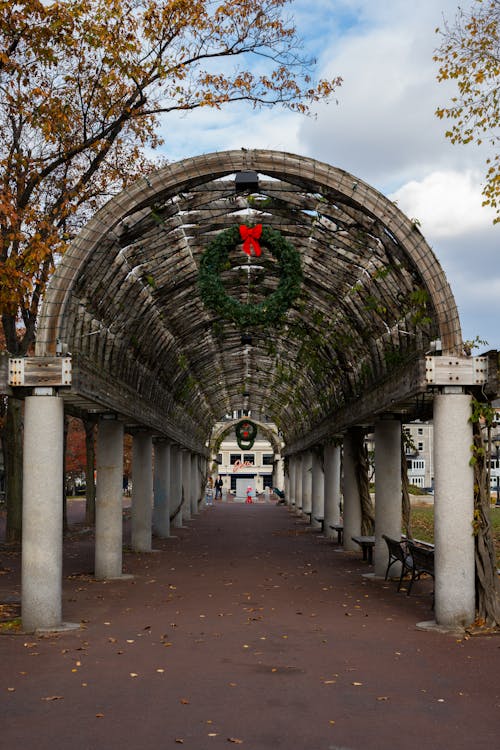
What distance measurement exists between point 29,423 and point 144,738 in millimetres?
6312

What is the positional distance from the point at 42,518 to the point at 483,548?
19.5ft

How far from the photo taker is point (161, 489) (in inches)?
1196

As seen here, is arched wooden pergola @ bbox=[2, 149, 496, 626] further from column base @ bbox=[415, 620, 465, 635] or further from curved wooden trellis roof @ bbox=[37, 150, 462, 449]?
column base @ bbox=[415, 620, 465, 635]

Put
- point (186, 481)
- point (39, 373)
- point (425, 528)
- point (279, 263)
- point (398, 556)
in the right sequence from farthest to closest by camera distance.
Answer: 1. point (186, 481)
2. point (425, 528)
3. point (398, 556)
4. point (279, 263)
5. point (39, 373)

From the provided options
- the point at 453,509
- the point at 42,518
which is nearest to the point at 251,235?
the point at 453,509

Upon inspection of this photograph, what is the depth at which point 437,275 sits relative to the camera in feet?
43.7

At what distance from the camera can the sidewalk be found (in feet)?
24.4

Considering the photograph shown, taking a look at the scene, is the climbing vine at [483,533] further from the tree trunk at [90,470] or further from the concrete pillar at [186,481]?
the concrete pillar at [186,481]

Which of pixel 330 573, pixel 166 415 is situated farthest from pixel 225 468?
pixel 330 573

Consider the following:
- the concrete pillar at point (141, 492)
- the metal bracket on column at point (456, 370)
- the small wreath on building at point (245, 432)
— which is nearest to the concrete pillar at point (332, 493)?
the concrete pillar at point (141, 492)

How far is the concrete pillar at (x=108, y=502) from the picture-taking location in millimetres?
18453

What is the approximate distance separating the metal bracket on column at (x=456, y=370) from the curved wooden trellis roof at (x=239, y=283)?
327mm

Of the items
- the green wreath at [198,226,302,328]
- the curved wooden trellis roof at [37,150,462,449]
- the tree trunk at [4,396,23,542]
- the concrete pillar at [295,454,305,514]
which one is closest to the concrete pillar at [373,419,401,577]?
the curved wooden trellis roof at [37,150,462,449]

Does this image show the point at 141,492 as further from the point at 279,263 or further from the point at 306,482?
the point at 306,482
